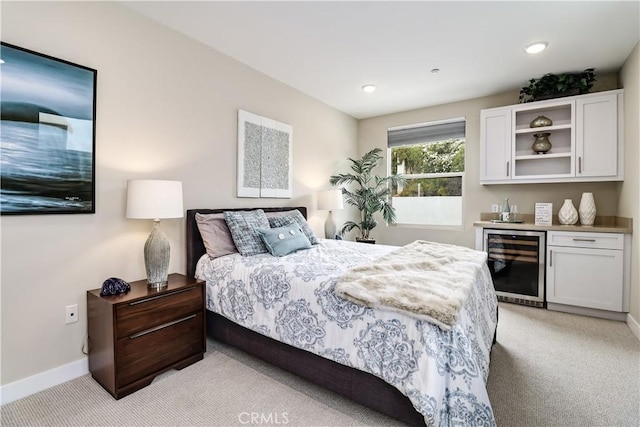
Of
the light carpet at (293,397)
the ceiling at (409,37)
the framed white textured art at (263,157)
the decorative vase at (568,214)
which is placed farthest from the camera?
the decorative vase at (568,214)

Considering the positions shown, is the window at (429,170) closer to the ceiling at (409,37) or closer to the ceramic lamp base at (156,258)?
the ceiling at (409,37)

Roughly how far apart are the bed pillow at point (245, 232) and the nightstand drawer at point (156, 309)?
491mm

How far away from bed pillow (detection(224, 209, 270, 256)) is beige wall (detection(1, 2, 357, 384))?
34cm

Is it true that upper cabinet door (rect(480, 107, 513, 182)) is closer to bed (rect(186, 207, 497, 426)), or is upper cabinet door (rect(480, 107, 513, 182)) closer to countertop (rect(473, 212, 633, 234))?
countertop (rect(473, 212, 633, 234))

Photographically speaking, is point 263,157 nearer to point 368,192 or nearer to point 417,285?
point 368,192

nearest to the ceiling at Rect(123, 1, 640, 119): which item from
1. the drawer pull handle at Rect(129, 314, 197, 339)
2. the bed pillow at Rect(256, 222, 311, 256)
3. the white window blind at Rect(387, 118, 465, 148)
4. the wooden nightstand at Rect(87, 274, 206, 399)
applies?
the white window blind at Rect(387, 118, 465, 148)

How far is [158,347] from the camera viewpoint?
1.96 meters

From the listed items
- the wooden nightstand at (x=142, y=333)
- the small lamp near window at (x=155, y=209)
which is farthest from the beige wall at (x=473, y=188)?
the small lamp near window at (x=155, y=209)

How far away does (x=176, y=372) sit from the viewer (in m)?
2.06

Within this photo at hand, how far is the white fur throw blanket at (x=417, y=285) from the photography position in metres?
1.40

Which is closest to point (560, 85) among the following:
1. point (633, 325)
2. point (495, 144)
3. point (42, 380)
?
point (495, 144)

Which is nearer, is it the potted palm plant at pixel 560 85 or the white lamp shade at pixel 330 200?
the potted palm plant at pixel 560 85

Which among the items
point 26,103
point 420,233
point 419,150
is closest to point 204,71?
point 26,103

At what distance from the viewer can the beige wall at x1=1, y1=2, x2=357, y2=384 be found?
1805 millimetres
